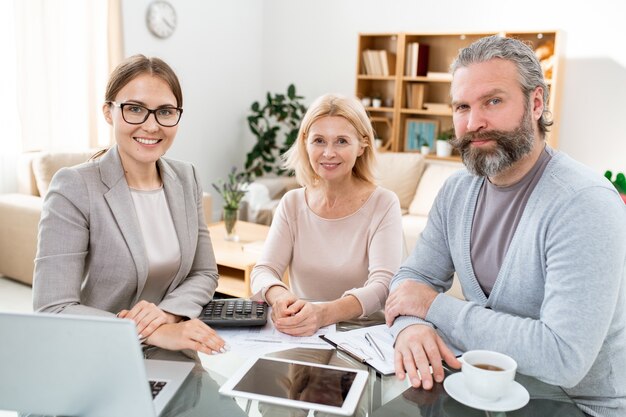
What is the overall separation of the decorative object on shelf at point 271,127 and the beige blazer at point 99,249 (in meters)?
4.08

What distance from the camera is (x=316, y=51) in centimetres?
592

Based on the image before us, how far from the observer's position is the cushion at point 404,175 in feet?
15.1

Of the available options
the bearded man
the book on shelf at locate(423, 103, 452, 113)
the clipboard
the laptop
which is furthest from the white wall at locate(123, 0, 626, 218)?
the laptop

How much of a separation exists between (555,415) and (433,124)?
4.49m

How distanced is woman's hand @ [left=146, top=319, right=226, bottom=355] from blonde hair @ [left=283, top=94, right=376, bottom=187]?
872 millimetres

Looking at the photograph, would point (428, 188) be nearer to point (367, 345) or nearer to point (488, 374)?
point (367, 345)

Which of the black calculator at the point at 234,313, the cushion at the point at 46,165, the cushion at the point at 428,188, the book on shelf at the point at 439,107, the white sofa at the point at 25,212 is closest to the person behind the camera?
the black calculator at the point at 234,313

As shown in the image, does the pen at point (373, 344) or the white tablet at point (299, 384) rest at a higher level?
the white tablet at point (299, 384)

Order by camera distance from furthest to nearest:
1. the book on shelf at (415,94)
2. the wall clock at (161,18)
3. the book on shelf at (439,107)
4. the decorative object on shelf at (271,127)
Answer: the decorative object on shelf at (271,127) → the book on shelf at (415,94) → the book on shelf at (439,107) → the wall clock at (161,18)

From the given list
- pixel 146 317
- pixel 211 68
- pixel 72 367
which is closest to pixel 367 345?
pixel 146 317

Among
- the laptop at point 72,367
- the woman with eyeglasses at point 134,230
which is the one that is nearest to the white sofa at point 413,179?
the woman with eyeglasses at point 134,230

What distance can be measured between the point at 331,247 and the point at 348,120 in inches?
16.4

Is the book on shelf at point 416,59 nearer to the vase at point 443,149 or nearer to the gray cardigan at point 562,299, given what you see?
the vase at point 443,149

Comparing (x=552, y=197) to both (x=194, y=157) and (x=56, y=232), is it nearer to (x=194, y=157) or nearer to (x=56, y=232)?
A: (x=56, y=232)
